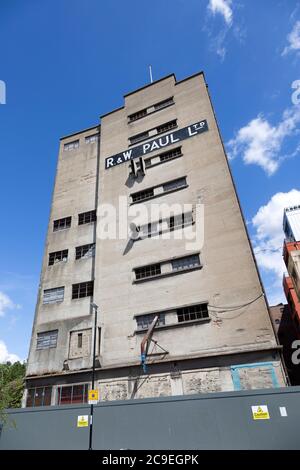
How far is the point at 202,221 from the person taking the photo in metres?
23.9

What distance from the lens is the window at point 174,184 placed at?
26.7 m

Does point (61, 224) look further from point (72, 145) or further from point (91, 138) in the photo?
point (91, 138)

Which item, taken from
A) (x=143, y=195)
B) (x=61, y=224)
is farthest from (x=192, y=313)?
(x=61, y=224)

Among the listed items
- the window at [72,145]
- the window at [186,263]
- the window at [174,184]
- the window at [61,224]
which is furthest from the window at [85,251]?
the window at [72,145]

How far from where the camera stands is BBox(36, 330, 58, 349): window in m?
24.7

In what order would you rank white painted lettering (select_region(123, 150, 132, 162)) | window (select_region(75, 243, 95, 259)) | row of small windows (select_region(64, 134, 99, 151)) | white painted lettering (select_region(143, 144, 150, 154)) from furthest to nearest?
row of small windows (select_region(64, 134, 99, 151)) < white painted lettering (select_region(123, 150, 132, 162)) < white painted lettering (select_region(143, 144, 150, 154)) < window (select_region(75, 243, 95, 259))

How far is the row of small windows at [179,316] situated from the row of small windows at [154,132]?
1897 centimetres

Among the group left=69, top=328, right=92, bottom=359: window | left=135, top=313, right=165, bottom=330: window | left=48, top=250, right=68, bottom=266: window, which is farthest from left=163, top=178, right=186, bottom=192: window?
left=69, top=328, right=92, bottom=359: window

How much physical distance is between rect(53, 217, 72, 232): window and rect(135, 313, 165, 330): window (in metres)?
13.8

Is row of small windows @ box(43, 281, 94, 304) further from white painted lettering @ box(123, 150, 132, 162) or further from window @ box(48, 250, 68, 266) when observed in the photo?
white painted lettering @ box(123, 150, 132, 162)

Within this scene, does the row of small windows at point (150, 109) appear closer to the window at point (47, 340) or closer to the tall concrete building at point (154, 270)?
the tall concrete building at point (154, 270)

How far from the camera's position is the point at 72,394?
21.5m

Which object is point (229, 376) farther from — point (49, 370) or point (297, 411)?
point (49, 370)

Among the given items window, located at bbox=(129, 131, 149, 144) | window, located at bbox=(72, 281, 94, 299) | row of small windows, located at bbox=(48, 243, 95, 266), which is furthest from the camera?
window, located at bbox=(129, 131, 149, 144)
